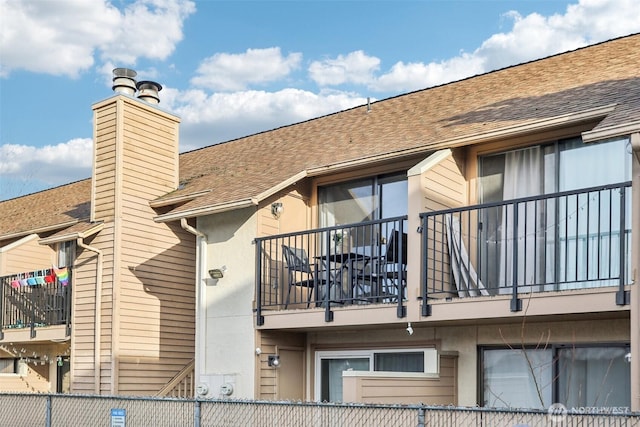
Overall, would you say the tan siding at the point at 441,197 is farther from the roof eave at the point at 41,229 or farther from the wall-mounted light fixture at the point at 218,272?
the roof eave at the point at 41,229

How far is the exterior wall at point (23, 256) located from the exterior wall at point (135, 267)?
156 inches

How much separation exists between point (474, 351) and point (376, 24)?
13.5 meters

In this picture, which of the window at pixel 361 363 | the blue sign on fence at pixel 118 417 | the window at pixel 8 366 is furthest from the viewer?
the window at pixel 8 366

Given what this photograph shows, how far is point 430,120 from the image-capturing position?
12586mm

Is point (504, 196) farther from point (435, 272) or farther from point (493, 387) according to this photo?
point (493, 387)

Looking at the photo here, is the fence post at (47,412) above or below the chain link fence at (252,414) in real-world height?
below

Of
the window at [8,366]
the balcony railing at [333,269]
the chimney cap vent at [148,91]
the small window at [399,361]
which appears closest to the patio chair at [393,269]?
the balcony railing at [333,269]

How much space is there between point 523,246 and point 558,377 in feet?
5.51

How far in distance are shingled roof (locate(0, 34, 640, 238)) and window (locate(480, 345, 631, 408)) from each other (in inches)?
113

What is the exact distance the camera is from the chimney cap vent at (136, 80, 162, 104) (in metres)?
15.1

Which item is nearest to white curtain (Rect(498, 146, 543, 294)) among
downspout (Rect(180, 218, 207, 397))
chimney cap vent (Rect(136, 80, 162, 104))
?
downspout (Rect(180, 218, 207, 397))

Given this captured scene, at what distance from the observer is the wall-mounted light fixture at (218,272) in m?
12.7

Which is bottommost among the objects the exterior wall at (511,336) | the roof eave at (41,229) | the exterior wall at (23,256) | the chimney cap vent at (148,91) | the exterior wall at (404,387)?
the exterior wall at (404,387)

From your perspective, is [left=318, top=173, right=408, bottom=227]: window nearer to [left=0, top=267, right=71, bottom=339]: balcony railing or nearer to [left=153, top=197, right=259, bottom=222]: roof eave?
[left=153, top=197, right=259, bottom=222]: roof eave
